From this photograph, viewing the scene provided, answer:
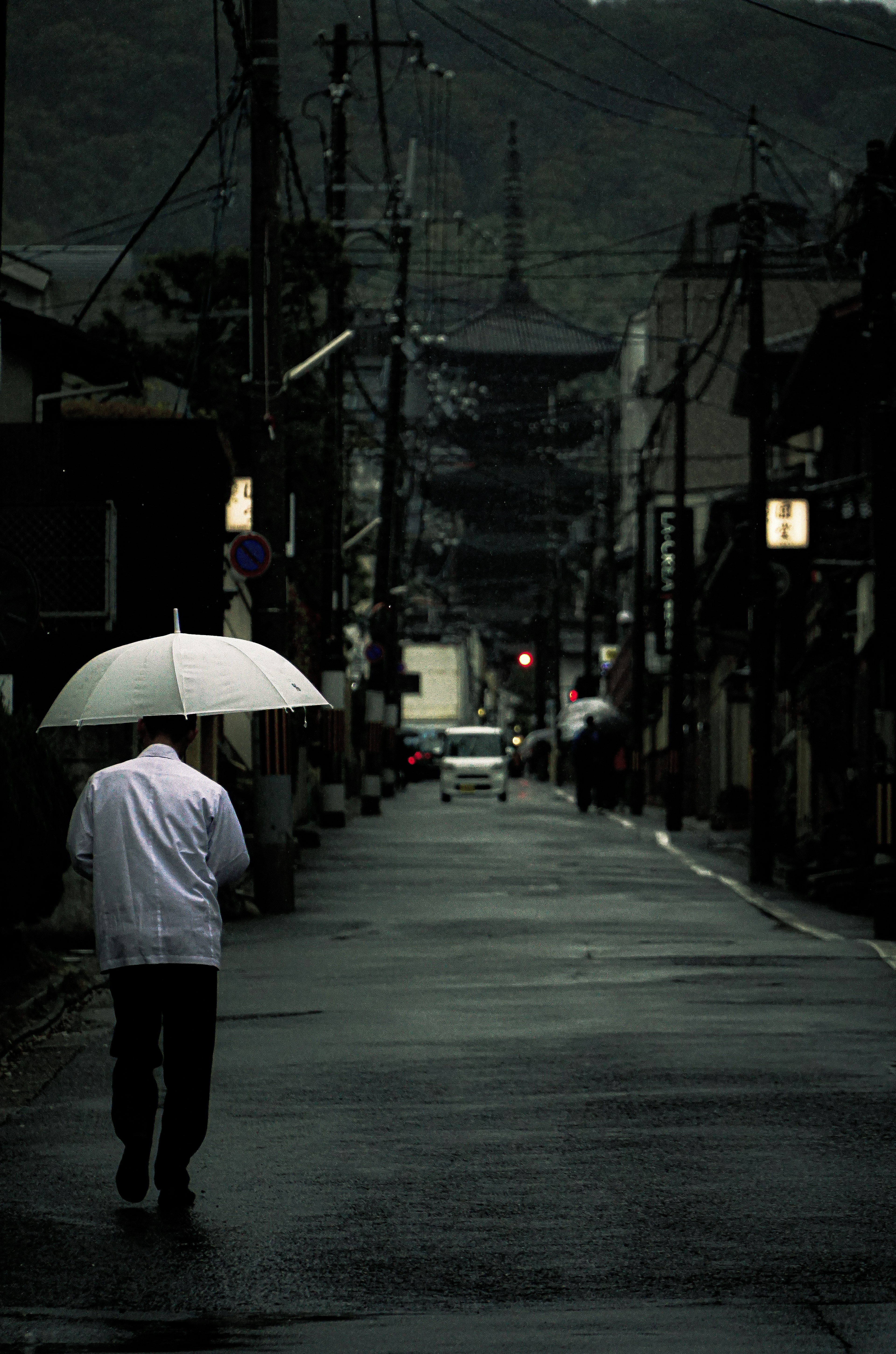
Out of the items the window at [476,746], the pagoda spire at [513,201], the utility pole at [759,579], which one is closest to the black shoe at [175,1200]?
the utility pole at [759,579]

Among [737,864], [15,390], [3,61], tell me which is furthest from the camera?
[737,864]

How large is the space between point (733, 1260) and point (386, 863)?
2031 cm

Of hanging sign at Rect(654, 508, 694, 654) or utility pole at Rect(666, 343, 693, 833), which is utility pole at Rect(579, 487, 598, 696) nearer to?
hanging sign at Rect(654, 508, 694, 654)

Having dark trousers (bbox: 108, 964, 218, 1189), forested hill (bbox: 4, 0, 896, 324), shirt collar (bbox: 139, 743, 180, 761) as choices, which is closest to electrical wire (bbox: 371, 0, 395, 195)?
forested hill (bbox: 4, 0, 896, 324)

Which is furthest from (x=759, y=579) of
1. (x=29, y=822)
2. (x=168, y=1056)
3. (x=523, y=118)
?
(x=523, y=118)

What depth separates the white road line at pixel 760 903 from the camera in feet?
58.0

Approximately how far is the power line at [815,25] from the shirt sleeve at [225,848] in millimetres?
13817

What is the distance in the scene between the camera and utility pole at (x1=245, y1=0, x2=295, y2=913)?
1988 cm

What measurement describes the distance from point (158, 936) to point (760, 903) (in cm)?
1450

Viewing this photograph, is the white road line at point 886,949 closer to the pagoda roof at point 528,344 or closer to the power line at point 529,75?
the power line at point 529,75

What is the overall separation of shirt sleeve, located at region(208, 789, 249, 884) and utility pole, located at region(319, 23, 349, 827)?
2677 centimetres

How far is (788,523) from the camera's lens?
31250 mm

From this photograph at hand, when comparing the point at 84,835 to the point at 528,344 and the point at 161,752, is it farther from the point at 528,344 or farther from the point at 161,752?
the point at 528,344

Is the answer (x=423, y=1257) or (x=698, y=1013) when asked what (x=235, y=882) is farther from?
(x=698, y=1013)
